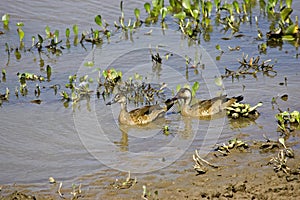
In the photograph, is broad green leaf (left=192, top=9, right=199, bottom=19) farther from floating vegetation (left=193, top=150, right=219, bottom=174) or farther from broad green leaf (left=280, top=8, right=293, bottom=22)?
floating vegetation (left=193, top=150, right=219, bottom=174)

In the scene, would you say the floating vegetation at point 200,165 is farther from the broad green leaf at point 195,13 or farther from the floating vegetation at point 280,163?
the broad green leaf at point 195,13

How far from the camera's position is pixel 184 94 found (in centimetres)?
916

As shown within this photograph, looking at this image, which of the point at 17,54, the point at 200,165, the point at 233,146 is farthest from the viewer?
the point at 17,54

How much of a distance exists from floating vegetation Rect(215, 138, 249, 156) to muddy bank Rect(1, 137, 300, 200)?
153mm

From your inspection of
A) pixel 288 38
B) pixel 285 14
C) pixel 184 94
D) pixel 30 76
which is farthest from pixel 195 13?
pixel 30 76

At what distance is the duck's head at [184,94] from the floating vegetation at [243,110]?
72 centimetres

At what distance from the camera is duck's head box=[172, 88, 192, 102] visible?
29.7ft

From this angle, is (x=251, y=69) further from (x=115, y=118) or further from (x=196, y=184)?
(x=196, y=184)

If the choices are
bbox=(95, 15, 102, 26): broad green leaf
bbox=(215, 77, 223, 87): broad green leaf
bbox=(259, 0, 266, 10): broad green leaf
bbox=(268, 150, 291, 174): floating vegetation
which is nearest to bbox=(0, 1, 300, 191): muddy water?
bbox=(215, 77, 223, 87): broad green leaf

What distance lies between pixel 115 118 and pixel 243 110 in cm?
188

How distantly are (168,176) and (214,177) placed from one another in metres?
0.50

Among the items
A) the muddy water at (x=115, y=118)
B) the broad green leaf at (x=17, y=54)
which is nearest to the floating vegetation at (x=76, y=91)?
the muddy water at (x=115, y=118)

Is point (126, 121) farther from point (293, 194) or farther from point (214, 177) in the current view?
point (293, 194)

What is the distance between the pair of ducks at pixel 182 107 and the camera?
8821 mm
